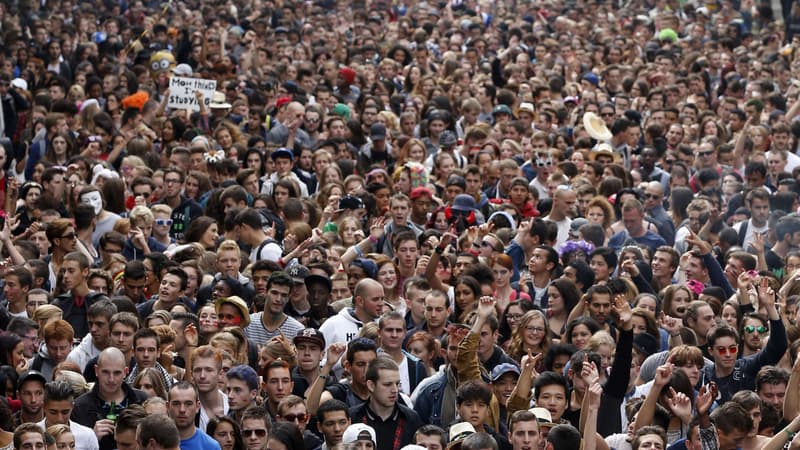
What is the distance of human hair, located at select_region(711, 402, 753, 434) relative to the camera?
9.34m

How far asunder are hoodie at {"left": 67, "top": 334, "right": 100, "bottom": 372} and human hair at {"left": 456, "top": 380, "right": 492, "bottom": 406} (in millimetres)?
2817

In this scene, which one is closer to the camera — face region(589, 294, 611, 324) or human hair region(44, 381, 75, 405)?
human hair region(44, 381, 75, 405)

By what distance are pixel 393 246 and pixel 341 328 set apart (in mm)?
2141

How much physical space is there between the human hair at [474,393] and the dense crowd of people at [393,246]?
0.04 feet

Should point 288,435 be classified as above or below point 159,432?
below

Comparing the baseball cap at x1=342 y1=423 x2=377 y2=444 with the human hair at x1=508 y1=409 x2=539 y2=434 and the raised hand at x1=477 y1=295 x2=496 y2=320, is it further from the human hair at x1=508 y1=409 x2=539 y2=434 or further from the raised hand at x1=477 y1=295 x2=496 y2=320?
the raised hand at x1=477 y1=295 x2=496 y2=320

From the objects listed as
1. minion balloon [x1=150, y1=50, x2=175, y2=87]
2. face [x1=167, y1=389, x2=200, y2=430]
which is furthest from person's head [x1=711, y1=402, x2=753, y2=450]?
minion balloon [x1=150, y1=50, x2=175, y2=87]

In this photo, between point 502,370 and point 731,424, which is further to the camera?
point 502,370

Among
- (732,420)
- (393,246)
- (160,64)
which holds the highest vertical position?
A: (732,420)

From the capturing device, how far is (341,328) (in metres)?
11.7

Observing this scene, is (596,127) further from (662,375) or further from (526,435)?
(526,435)

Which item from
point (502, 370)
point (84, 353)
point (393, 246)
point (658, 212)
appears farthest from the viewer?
point (658, 212)

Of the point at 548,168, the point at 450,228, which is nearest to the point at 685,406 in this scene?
the point at 450,228

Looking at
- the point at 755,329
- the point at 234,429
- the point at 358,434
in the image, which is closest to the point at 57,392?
the point at 234,429
